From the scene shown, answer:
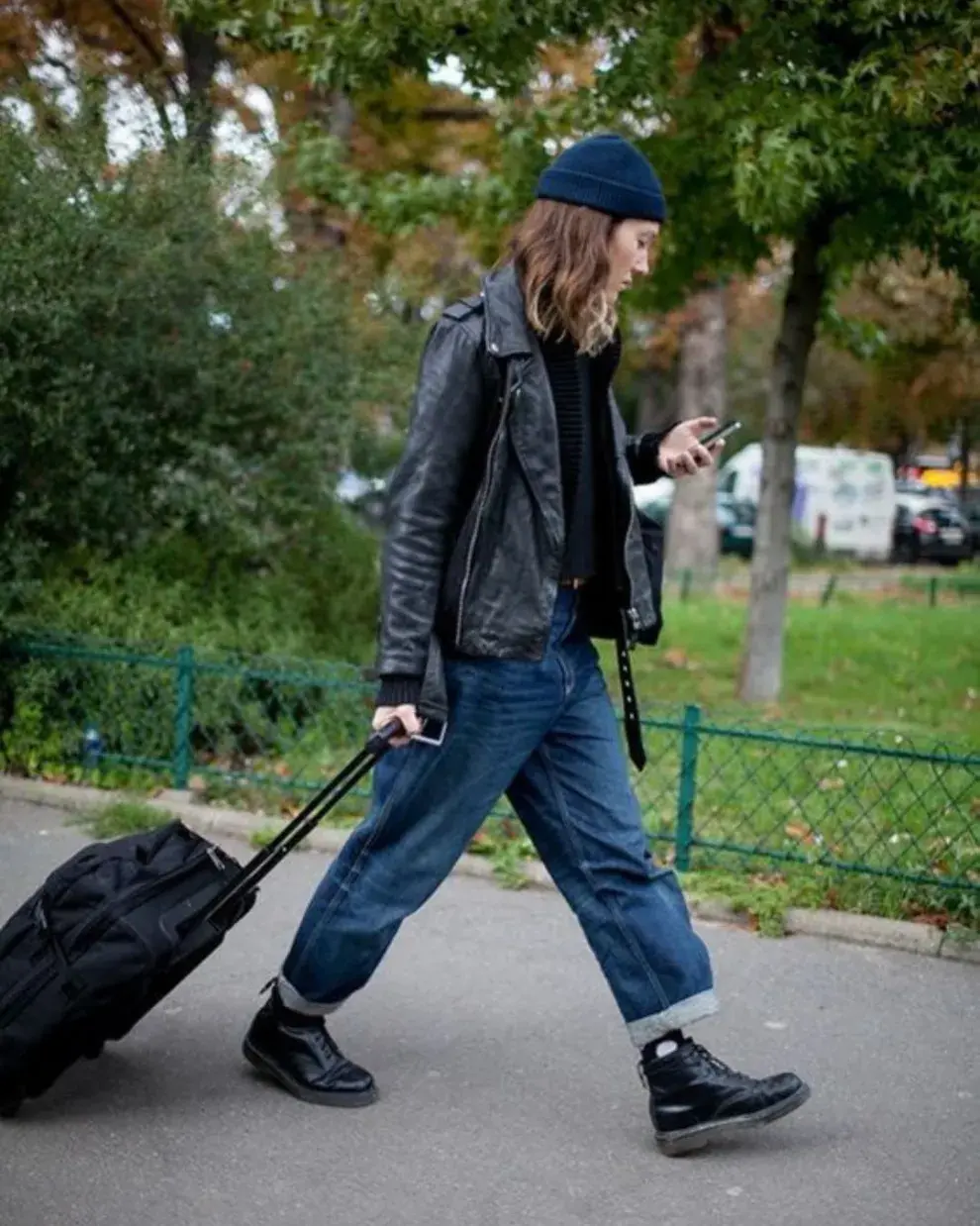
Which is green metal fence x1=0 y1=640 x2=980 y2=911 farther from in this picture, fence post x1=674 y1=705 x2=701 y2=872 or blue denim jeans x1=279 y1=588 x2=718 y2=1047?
blue denim jeans x1=279 y1=588 x2=718 y2=1047

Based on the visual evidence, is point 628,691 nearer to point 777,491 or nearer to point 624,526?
point 624,526

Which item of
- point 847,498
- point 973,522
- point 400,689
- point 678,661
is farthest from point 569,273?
point 973,522

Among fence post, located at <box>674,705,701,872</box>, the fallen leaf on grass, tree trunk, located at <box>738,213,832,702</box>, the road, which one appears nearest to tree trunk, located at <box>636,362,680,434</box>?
the fallen leaf on grass

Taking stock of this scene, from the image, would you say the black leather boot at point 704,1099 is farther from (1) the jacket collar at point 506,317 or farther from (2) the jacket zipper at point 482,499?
(1) the jacket collar at point 506,317

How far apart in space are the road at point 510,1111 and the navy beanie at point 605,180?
2062 mm

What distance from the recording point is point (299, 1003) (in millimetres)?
4141

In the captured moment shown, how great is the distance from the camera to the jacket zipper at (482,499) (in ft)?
12.3

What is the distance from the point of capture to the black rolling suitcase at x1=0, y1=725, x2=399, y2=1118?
3.89 m

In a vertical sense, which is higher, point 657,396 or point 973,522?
point 657,396

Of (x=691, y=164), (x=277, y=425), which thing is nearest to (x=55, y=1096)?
(x=277, y=425)

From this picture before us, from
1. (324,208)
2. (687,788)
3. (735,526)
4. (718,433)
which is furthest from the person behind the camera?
(735,526)

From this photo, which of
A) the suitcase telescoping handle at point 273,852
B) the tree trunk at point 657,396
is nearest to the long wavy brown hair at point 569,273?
the suitcase telescoping handle at point 273,852

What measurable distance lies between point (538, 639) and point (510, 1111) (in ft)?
3.86

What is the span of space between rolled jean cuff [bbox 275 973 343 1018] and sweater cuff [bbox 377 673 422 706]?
2.64 feet
